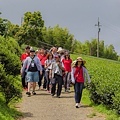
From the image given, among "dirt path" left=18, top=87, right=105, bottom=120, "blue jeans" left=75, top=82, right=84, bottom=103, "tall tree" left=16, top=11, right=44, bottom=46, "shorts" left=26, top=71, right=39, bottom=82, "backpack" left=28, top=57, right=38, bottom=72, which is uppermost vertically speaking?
"tall tree" left=16, top=11, right=44, bottom=46

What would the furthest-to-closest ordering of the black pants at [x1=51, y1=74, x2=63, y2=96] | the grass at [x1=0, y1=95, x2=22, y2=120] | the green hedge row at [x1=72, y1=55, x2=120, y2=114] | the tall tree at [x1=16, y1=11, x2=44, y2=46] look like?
the tall tree at [x1=16, y1=11, x2=44, y2=46] → the black pants at [x1=51, y1=74, x2=63, y2=96] → the green hedge row at [x1=72, y1=55, x2=120, y2=114] → the grass at [x1=0, y1=95, x2=22, y2=120]

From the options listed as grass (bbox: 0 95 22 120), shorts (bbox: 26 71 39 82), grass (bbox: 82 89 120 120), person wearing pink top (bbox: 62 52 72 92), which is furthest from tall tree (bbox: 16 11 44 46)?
grass (bbox: 0 95 22 120)

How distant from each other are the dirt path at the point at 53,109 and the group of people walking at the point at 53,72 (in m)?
0.40

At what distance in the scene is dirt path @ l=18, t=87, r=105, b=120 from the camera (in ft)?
34.7

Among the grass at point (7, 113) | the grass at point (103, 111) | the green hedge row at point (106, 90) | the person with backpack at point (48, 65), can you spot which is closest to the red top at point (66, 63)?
the person with backpack at point (48, 65)

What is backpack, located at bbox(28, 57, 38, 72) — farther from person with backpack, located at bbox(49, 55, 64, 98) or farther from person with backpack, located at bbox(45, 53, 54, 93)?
person with backpack, located at bbox(45, 53, 54, 93)

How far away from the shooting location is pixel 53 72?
47.5 ft

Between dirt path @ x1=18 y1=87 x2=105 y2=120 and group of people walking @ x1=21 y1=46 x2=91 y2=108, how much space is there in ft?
1.32

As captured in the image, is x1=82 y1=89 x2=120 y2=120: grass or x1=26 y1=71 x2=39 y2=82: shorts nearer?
x1=82 y1=89 x2=120 y2=120: grass

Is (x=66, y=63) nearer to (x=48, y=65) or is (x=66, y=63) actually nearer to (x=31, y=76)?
(x=48, y=65)

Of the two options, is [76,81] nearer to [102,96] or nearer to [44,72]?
[102,96]

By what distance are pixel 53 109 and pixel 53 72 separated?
2911mm

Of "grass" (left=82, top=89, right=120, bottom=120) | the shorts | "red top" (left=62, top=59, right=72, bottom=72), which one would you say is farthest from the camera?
"red top" (left=62, top=59, right=72, bottom=72)

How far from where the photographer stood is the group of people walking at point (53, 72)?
12.4m
